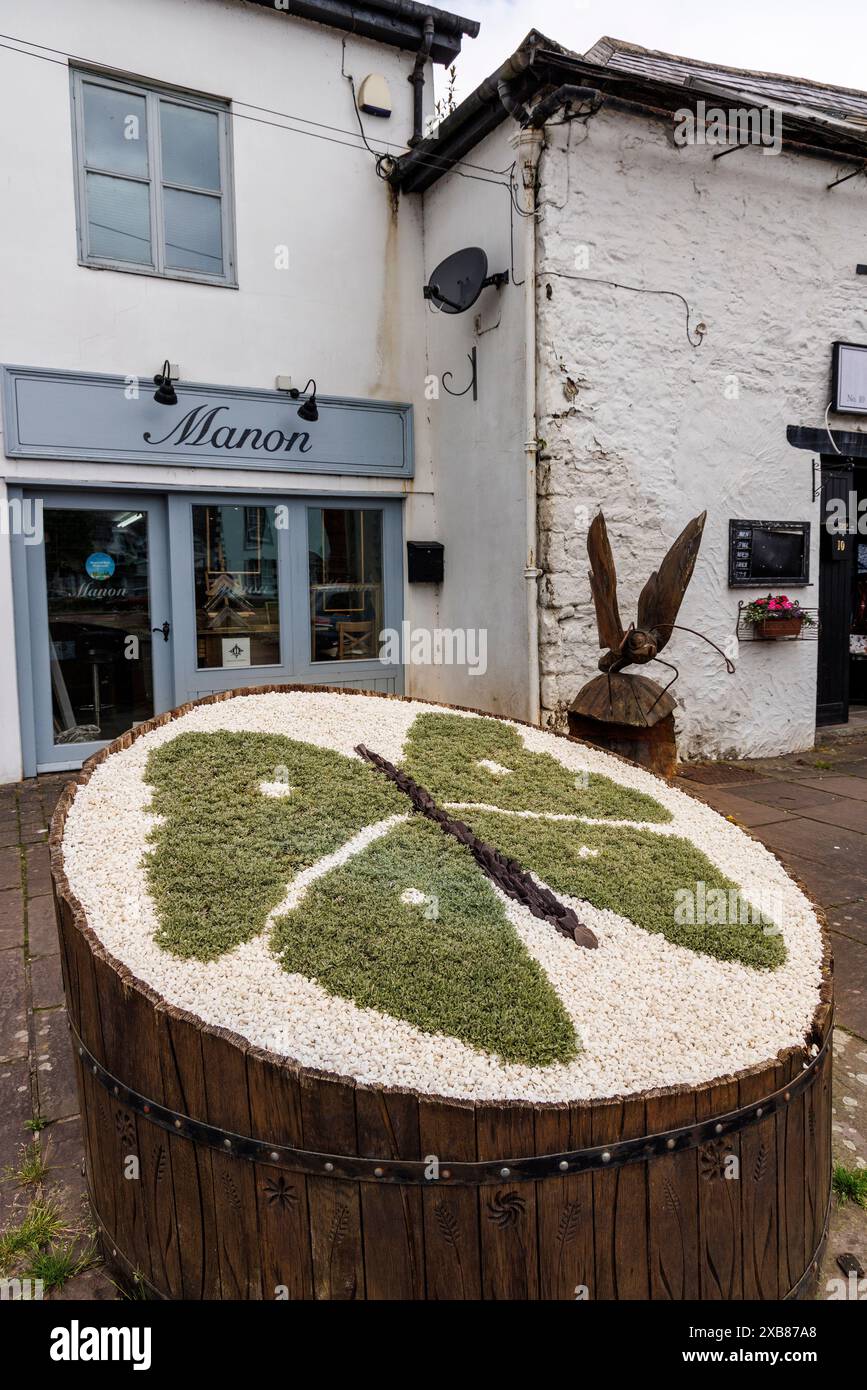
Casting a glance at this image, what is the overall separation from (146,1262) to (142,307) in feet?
20.7

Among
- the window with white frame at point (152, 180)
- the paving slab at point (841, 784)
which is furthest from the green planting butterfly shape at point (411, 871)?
the window with white frame at point (152, 180)

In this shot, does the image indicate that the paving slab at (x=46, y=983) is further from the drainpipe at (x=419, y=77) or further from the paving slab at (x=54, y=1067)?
the drainpipe at (x=419, y=77)

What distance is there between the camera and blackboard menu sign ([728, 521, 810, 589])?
22.9ft

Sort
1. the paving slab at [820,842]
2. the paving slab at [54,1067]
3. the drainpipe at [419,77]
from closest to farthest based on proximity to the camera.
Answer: the paving slab at [54,1067]
the paving slab at [820,842]
the drainpipe at [419,77]

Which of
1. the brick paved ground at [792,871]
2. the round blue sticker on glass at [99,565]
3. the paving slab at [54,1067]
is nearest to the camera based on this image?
the brick paved ground at [792,871]

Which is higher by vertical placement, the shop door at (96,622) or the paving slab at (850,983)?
the shop door at (96,622)

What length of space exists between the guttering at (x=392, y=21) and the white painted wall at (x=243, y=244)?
0.09 meters

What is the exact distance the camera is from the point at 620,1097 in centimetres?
152

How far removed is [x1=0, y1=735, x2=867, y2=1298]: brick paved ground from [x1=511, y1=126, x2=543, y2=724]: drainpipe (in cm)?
141

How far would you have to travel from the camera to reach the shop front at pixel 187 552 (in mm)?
6289

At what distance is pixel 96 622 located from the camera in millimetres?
6684

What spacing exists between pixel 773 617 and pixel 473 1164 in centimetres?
632
